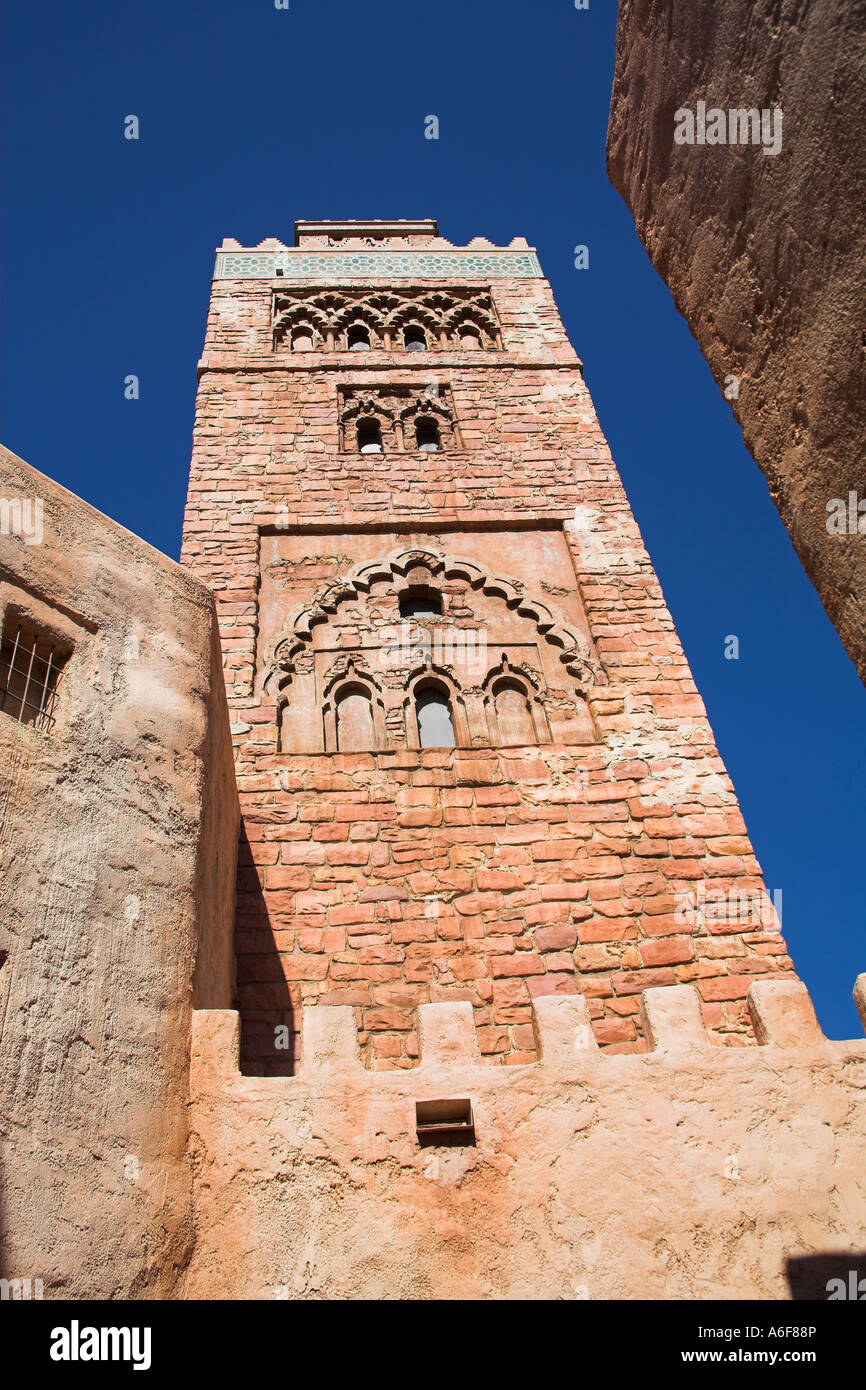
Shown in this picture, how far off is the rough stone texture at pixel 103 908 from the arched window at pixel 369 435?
17.5 ft

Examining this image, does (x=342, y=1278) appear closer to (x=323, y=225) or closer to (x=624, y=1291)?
(x=624, y=1291)

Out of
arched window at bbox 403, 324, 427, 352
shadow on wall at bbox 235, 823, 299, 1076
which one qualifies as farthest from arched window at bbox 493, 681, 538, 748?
arched window at bbox 403, 324, 427, 352

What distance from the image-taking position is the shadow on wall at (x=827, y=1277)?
9.90 feet

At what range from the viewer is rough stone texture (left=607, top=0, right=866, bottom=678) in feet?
6.50

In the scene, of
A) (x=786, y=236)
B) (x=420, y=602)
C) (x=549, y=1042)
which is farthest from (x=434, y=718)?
(x=786, y=236)

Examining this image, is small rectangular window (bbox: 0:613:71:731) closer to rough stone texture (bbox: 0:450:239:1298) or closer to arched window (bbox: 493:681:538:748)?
rough stone texture (bbox: 0:450:239:1298)

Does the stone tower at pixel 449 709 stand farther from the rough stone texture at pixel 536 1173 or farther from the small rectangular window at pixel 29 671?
the small rectangular window at pixel 29 671

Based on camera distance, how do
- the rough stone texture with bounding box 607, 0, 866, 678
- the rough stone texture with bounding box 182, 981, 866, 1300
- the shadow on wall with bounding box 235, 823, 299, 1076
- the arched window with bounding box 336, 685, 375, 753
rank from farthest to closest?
1. the arched window with bounding box 336, 685, 375, 753
2. the shadow on wall with bounding box 235, 823, 299, 1076
3. the rough stone texture with bounding box 182, 981, 866, 1300
4. the rough stone texture with bounding box 607, 0, 866, 678

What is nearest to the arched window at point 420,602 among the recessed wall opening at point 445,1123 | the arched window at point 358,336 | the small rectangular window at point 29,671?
the arched window at point 358,336

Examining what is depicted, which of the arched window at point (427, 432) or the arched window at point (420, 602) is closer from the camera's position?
the arched window at point (420, 602)

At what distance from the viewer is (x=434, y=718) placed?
6906mm

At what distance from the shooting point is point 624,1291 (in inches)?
118

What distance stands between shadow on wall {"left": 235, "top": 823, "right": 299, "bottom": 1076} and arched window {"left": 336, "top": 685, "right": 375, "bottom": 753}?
3.79ft
